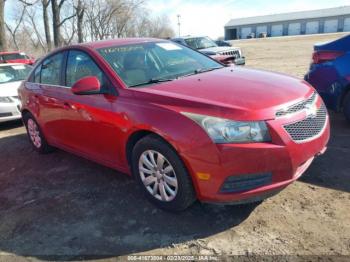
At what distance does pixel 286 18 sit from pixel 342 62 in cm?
8239

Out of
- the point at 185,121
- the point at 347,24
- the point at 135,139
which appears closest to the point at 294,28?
the point at 347,24

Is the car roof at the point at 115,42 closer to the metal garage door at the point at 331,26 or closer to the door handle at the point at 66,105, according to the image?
the door handle at the point at 66,105

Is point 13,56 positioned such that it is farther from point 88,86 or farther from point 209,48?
point 88,86

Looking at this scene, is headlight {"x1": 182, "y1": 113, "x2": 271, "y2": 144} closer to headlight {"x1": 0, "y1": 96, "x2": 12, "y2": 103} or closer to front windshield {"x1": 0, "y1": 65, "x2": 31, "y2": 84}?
headlight {"x1": 0, "y1": 96, "x2": 12, "y2": 103}

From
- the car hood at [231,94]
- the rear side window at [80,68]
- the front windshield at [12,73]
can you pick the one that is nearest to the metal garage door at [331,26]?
the front windshield at [12,73]

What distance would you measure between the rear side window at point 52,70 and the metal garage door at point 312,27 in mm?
79869

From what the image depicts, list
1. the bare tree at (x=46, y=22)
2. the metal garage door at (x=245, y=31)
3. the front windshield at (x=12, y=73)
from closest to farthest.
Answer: the front windshield at (x=12, y=73), the bare tree at (x=46, y=22), the metal garage door at (x=245, y=31)

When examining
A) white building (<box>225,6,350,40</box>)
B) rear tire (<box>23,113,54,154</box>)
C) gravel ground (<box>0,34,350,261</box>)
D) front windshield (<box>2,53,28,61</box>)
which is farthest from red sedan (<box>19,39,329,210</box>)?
white building (<box>225,6,350,40</box>)

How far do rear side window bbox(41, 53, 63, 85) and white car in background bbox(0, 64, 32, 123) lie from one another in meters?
2.94

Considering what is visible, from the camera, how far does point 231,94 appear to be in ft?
10.7

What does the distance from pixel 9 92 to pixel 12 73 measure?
1.50 m

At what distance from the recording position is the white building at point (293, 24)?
7438cm

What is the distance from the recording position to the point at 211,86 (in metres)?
3.50

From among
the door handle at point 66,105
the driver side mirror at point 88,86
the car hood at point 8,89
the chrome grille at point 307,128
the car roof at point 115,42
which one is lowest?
the car hood at point 8,89
